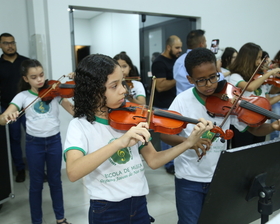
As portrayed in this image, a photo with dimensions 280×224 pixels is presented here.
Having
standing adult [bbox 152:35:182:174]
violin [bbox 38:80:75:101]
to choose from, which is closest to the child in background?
standing adult [bbox 152:35:182:174]

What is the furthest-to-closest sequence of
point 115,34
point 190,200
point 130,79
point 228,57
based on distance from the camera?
point 115,34, point 228,57, point 130,79, point 190,200

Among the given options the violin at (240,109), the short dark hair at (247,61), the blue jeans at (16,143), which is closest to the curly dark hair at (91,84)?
the violin at (240,109)

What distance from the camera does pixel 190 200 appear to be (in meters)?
1.37

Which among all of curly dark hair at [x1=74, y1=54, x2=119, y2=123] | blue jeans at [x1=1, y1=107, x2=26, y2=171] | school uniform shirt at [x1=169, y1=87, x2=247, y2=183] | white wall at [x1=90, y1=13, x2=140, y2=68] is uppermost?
white wall at [x1=90, y1=13, x2=140, y2=68]

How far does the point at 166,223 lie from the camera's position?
2266mm

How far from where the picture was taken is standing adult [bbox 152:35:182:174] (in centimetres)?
325

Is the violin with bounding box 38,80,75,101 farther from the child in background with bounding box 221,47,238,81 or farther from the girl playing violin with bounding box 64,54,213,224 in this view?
the child in background with bounding box 221,47,238,81

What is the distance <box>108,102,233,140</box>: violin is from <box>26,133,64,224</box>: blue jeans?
981 mm

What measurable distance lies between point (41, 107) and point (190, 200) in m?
1.41

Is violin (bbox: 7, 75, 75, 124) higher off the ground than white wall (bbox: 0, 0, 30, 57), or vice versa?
white wall (bbox: 0, 0, 30, 57)

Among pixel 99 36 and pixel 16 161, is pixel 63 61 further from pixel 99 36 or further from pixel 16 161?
pixel 99 36

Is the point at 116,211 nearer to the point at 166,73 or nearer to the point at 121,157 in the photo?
the point at 121,157

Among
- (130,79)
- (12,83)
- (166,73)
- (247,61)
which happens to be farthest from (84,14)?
(247,61)

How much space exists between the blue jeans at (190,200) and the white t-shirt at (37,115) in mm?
1221
